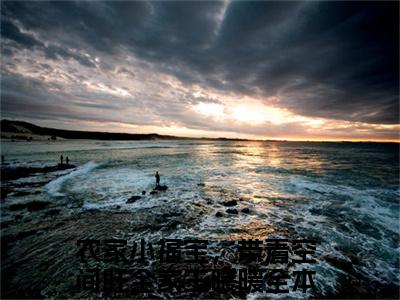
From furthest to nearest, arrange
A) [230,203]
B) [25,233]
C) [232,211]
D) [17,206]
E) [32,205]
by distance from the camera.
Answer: [230,203]
[32,205]
[17,206]
[232,211]
[25,233]

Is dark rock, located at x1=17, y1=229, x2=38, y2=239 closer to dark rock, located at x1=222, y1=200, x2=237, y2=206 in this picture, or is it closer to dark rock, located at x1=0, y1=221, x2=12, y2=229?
dark rock, located at x1=0, y1=221, x2=12, y2=229

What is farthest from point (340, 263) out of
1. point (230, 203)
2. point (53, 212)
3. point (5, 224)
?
point (5, 224)

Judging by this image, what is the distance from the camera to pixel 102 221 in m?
9.92

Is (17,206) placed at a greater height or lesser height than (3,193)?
greater

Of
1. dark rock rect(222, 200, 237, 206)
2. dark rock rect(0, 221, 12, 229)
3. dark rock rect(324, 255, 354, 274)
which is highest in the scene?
dark rock rect(324, 255, 354, 274)

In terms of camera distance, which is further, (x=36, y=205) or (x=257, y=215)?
(x=36, y=205)

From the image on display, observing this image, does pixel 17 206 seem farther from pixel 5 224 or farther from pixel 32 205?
pixel 5 224

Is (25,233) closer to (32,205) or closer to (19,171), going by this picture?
(32,205)

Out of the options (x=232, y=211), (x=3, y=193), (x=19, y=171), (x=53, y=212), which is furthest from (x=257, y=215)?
(x=19, y=171)

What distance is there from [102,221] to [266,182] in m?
16.3

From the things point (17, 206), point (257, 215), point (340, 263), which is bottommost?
point (17, 206)

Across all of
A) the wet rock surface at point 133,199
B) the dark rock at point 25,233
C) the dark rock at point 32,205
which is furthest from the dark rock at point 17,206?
the wet rock surface at point 133,199

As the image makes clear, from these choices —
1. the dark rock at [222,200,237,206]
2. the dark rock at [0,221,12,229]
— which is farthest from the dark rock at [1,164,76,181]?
the dark rock at [222,200,237,206]

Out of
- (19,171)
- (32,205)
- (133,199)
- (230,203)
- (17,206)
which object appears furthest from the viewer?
(19,171)
